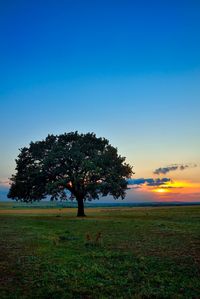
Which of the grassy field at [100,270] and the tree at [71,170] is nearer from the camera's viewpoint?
the grassy field at [100,270]

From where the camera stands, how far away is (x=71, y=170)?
58.5m

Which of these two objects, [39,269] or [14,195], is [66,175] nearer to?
[14,195]

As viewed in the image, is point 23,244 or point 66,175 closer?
point 23,244

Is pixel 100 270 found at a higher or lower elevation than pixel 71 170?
lower

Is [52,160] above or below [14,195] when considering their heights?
above

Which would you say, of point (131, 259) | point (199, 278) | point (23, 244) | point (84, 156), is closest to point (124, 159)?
point (84, 156)

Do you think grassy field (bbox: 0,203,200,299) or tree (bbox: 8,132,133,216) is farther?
tree (bbox: 8,132,133,216)

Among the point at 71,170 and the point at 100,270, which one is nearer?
the point at 100,270

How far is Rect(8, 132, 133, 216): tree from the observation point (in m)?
57.0

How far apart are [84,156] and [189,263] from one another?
143ft

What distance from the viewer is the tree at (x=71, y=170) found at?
57031 millimetres

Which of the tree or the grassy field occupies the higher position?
the tree

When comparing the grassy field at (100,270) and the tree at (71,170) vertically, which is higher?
the tree at (71,170)

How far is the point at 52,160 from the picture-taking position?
56562mm
